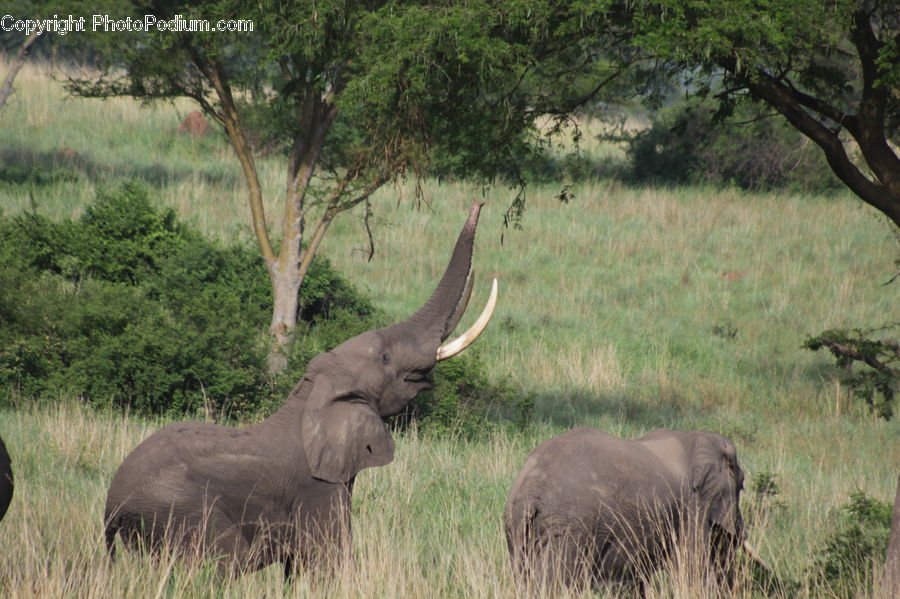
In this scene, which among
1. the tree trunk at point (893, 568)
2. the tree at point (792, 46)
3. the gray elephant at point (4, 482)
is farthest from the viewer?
the tree at point (792, 46)

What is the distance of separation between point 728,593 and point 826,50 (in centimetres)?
558

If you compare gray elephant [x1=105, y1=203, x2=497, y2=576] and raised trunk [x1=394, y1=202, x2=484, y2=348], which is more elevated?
raised trunk [x1=394, y1=202, x2=484, y2=348]

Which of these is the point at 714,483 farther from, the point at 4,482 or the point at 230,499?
the point at 4,482

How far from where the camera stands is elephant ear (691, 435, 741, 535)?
5043mm

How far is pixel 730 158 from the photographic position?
86.4 feet

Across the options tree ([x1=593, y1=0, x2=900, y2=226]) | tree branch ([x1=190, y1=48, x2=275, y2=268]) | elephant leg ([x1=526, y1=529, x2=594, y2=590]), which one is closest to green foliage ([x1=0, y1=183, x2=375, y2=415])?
tree branch ([x1=190, y1=48, x2=275, y2=268])

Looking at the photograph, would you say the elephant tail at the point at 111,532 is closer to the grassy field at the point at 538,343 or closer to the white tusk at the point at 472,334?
the grassy field at the point at 538,343

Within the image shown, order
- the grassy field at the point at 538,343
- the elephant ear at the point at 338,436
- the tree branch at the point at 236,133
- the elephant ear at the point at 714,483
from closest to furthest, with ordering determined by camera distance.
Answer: the elephant ear at the point at 338,436
the elephant ear at the point at 714,483
the grassy field at the point at 538,343
the tree branch at the point at 236,133

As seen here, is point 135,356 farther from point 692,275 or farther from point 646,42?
point 692,275

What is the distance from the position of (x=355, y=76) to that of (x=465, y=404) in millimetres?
3790

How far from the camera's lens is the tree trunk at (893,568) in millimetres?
4660

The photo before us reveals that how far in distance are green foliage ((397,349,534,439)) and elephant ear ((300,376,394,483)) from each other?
4.71 meters

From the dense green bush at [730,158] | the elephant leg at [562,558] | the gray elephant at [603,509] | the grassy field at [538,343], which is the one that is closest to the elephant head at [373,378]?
the grassy field at [538,343]

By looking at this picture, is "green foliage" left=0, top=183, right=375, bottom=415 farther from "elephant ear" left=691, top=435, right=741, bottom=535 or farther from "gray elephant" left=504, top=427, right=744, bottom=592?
"elephant ear" left=691, top=435, right=741, bottom=535
